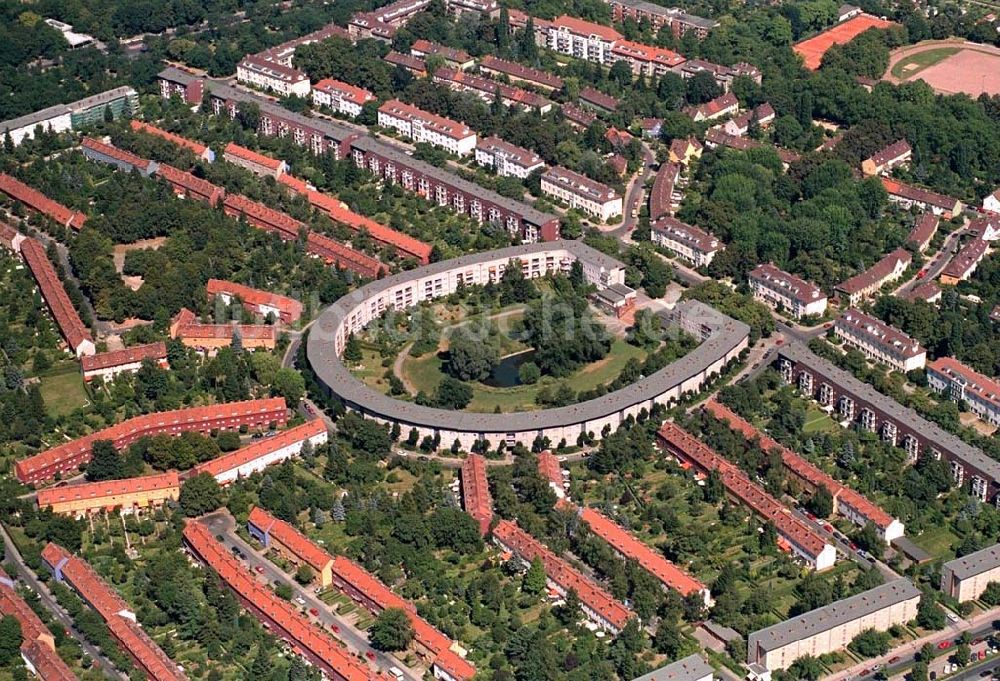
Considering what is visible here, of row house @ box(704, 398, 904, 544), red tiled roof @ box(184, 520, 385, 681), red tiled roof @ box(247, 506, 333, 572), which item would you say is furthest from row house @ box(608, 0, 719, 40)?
red tiled roof @ box(184, 520, 385, 681)

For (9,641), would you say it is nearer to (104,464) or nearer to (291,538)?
(291,538)

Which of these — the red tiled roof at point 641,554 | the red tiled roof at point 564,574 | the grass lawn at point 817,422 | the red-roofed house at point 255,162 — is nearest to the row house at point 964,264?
the grass lawn at point 817,422

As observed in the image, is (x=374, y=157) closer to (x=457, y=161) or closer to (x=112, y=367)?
(x=457, y=161)

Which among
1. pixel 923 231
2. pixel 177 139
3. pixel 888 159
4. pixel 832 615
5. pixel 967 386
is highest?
pixel 888 159

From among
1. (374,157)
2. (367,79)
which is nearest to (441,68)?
(367,79)

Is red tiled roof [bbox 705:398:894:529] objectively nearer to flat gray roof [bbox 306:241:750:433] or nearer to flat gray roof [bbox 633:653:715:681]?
flat gray roof [bbox 306:241:750:433]

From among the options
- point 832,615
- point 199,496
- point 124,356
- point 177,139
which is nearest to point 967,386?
point 832,615
